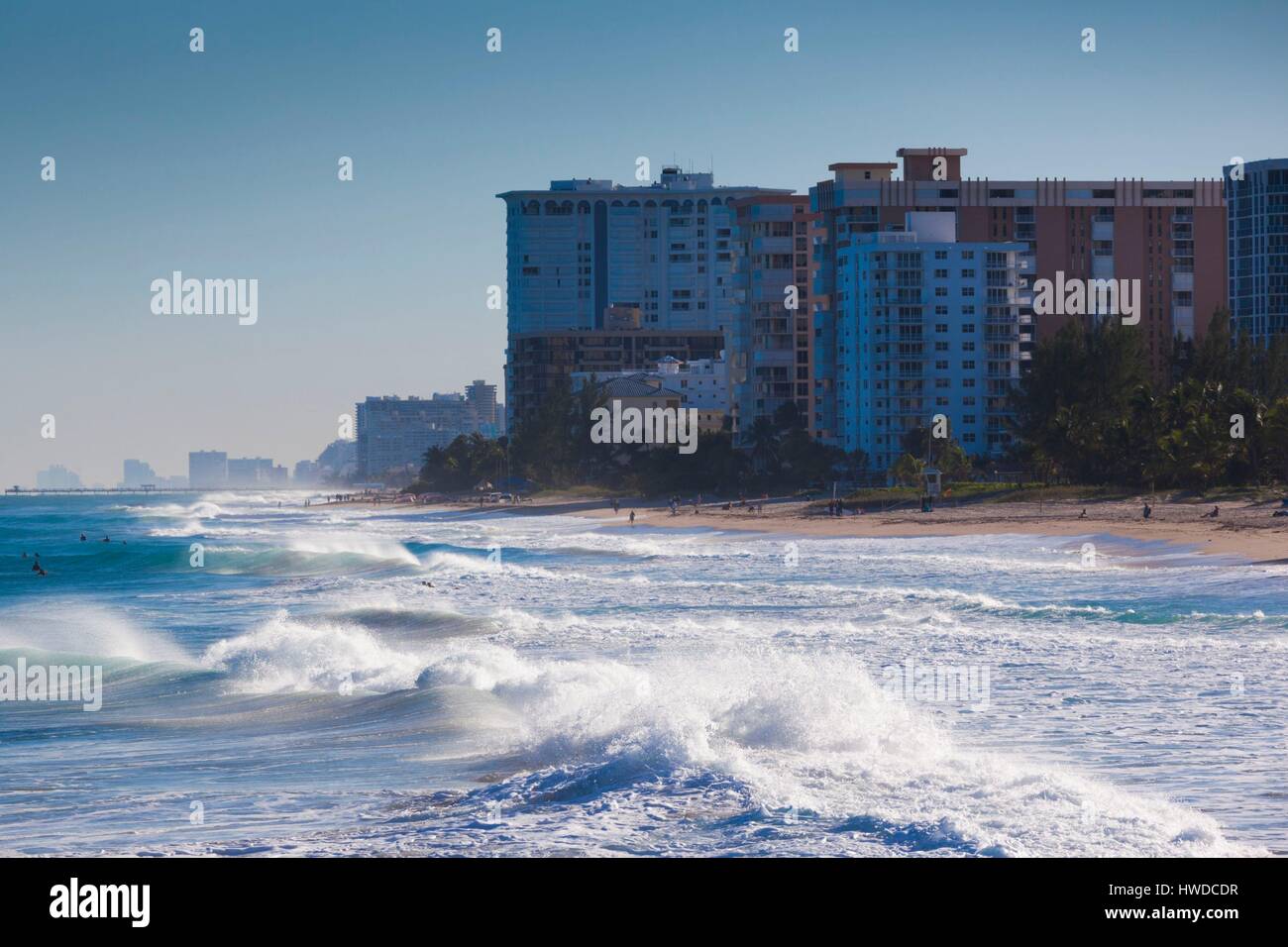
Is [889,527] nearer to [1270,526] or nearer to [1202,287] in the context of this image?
[1270,526]

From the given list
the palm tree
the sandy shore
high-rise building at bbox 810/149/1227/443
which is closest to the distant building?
high-rise building at bbox 810/149/1227/443

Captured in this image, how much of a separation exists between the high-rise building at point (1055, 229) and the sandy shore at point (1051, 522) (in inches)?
1469

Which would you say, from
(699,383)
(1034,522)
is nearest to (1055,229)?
(699,383)

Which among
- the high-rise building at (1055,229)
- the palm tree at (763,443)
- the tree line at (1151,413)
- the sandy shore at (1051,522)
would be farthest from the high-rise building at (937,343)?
the sandy shore at (1051,522)

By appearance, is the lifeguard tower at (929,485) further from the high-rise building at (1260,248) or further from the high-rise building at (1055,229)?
the high-rise building at (1260,248)

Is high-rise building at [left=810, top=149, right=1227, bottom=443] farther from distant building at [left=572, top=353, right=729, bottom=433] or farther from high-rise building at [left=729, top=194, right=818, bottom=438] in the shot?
distant building at [left=572, top=353, right=729, bottom=433]

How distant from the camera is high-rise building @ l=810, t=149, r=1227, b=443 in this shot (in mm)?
142500

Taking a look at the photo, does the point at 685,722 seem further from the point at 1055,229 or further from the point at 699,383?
the point at 699,383

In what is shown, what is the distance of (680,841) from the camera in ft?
46.7

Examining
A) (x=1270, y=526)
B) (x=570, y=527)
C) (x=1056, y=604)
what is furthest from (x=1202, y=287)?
(x=1056, y=604)

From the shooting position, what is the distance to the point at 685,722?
19.8m

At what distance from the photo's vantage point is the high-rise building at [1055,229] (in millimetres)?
142500

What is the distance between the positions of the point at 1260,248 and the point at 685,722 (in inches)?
6708
